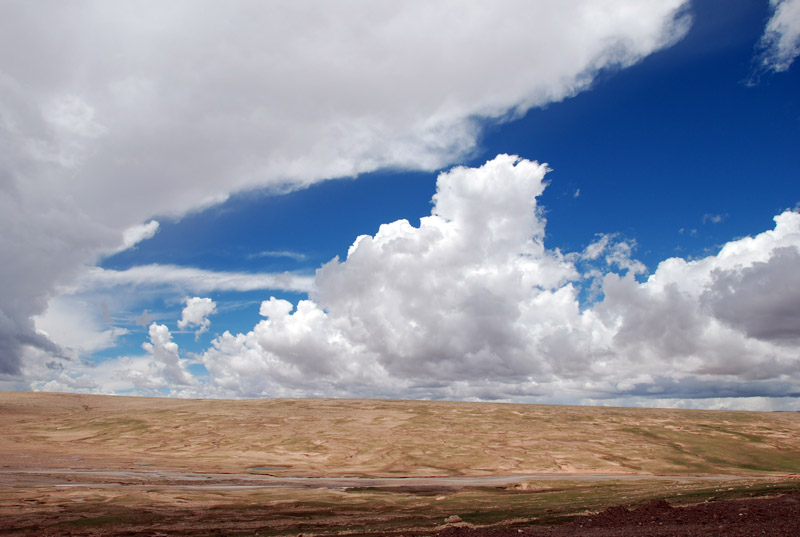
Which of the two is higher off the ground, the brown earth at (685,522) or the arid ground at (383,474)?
the brown earth at (685,522)

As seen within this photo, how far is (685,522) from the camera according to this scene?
32344mm

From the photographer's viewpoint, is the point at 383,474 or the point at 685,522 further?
the point at 383,474

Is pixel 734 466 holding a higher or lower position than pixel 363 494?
lower

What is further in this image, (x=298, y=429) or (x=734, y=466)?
(x=298, y=429)

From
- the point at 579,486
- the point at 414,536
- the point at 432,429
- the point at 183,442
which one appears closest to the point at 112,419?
the point at 183,442

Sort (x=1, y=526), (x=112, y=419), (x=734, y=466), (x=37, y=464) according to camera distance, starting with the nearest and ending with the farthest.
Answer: (x=1, y=526) → (x=37, y=464) → (x=734, y=466) → (x=112, y=419)

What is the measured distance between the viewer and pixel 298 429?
6614 inches

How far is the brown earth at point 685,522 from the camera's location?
91.6 ft

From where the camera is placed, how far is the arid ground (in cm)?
4253

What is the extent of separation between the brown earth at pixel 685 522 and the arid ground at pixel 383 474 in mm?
182

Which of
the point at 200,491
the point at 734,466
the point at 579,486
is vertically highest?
the point at 200,491

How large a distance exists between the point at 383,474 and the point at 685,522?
7925 centimetres

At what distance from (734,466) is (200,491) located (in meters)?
118

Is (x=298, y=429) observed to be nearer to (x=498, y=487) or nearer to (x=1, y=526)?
(x=498, y=487)
